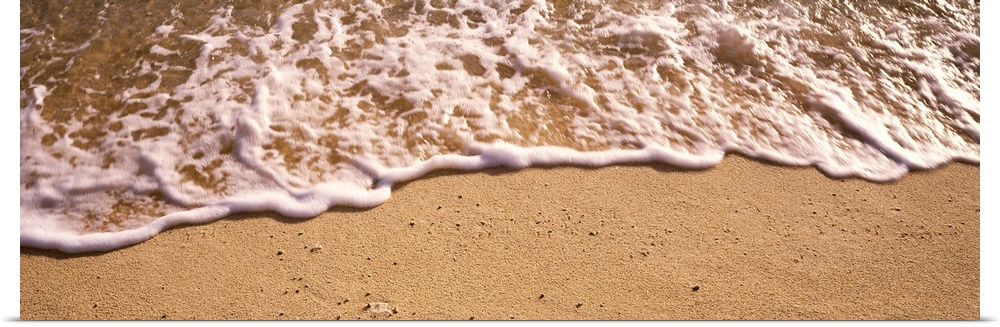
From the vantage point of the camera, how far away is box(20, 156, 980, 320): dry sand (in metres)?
2.13

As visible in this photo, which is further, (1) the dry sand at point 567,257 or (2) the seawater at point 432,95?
(2) the seawater at point 432,95

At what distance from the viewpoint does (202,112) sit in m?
2.94

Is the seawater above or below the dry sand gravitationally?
below

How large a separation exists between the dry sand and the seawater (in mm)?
124

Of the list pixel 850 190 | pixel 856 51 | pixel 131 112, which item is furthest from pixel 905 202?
pixel 131 112

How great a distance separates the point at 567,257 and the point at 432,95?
1080mm

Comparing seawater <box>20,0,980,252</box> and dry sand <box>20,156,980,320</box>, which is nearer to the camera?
dry sand <box>20,156,980,320</box>

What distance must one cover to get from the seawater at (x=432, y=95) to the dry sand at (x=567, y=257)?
0.12 metres

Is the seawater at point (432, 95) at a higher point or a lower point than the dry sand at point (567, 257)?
lower

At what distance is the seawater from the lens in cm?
264

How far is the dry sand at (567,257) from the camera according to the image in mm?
2129

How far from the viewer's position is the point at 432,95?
120 inches

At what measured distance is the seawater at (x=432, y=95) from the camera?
264 cm
